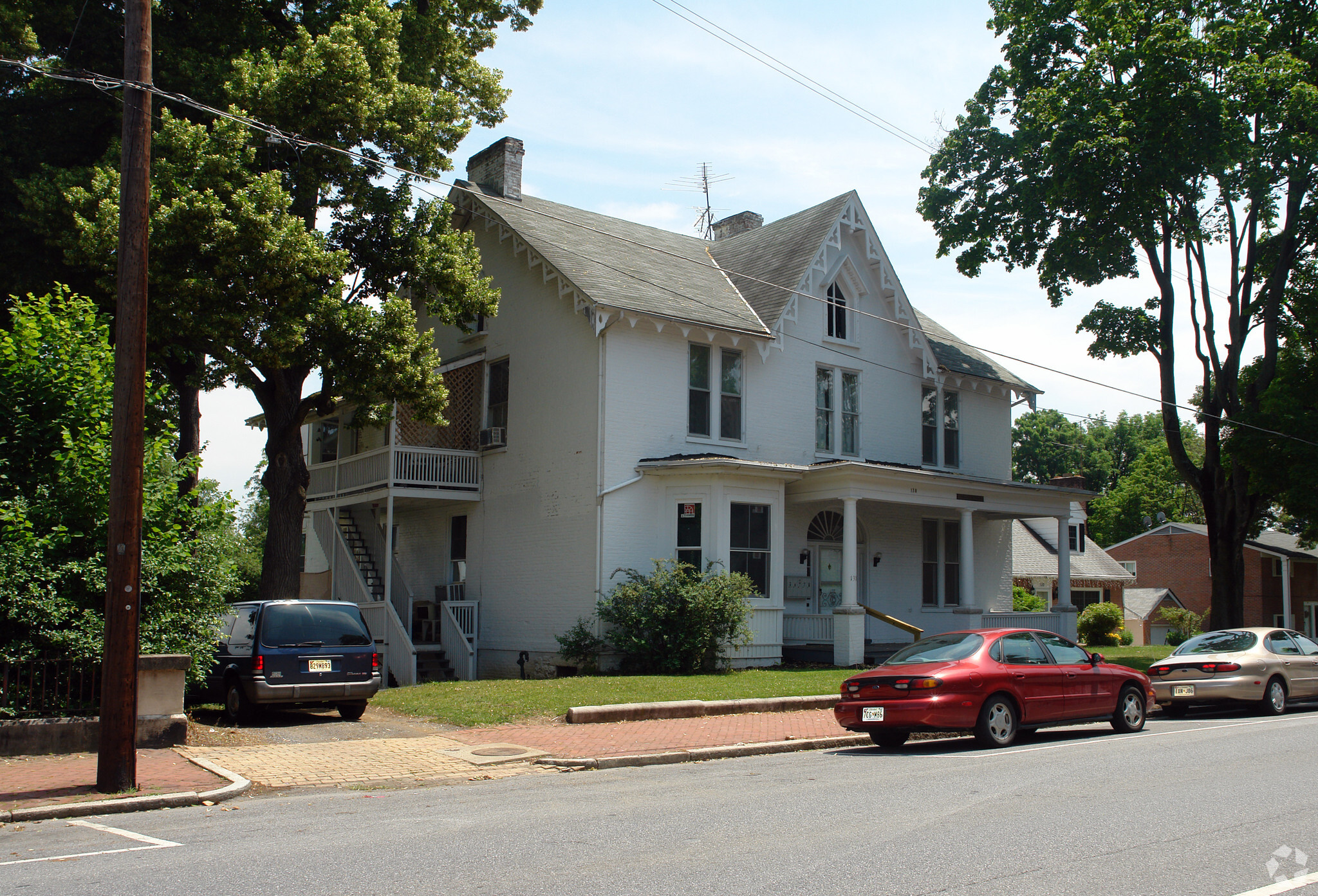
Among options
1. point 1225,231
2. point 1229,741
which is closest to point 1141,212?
point 1225,231

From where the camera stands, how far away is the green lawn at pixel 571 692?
1500 cm

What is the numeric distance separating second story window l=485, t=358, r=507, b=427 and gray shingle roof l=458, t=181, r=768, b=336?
10.6 ft

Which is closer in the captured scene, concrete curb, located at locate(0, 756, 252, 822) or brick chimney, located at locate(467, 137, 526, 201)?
concrete curb, located at locate(0, 756, 252, 822)

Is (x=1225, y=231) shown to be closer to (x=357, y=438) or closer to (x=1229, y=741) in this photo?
(x=1229, y=741)

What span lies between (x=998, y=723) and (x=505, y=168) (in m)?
18.5

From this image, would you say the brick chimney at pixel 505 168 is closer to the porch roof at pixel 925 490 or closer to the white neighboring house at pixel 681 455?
the white neighboring house at pixel 681 455

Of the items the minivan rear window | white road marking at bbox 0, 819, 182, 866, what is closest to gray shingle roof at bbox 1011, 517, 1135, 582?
the minivan rear window

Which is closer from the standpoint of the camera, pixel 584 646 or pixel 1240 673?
pixel 1240 673

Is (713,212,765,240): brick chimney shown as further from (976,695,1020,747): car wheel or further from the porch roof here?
(976,695,1020,747): car wheel

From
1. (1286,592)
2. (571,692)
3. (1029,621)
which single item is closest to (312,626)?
(571,692)

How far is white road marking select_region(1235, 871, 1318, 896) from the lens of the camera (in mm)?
5715

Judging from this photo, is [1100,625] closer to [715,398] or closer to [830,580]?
[830,580]

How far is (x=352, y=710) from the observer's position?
15148 millimetres

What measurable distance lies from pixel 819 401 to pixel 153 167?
14866 millimetres
